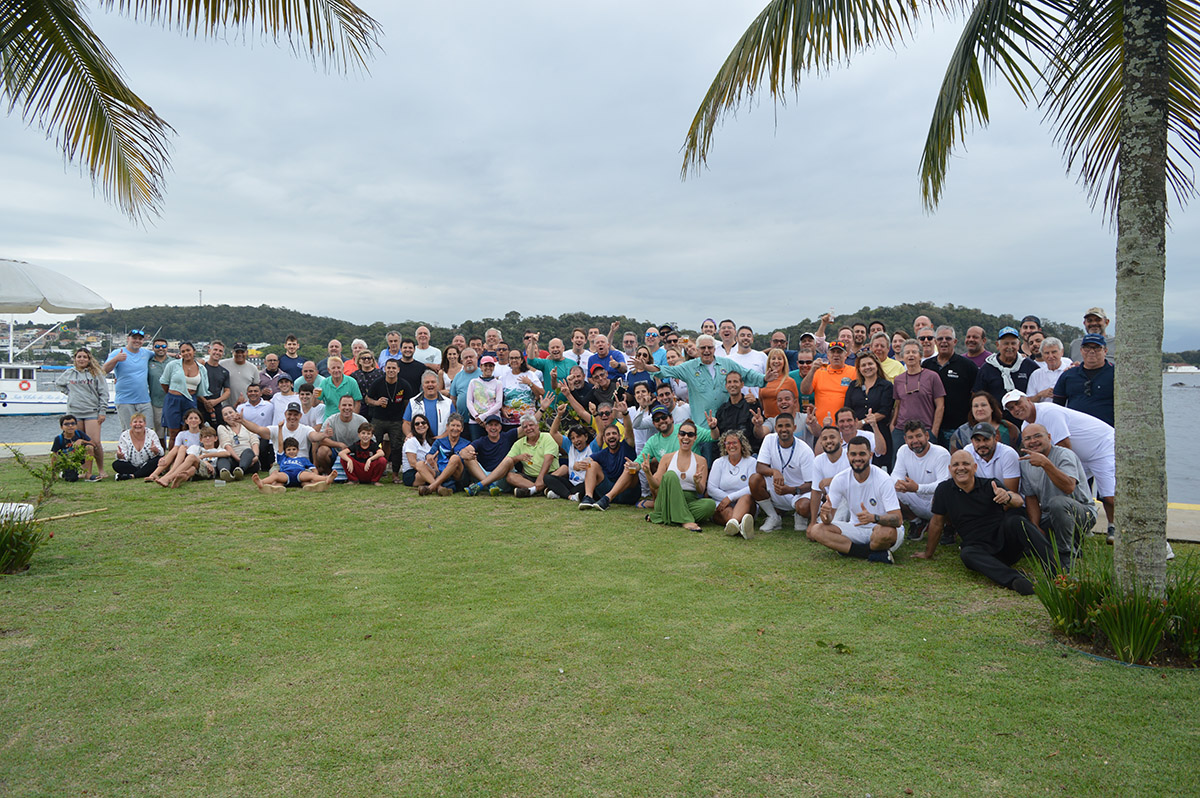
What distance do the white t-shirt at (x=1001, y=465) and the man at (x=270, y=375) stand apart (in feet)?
30.7

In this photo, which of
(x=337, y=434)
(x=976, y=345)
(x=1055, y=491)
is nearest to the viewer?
(x=1055, y=491)

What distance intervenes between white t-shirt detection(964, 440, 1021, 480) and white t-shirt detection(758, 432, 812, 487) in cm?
161

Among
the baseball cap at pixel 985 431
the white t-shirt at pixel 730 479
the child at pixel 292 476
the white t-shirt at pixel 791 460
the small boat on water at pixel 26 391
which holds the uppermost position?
the baseball cap at pixel 985 431

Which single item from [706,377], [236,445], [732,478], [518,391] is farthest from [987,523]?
[236,445]

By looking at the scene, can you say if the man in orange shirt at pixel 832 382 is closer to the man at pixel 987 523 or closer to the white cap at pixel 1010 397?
the white cap at pixel 1010 397

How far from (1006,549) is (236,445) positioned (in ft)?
31.6

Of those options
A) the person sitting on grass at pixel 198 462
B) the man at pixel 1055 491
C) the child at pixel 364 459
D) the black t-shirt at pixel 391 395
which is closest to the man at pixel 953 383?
the man at pixel 1055 491

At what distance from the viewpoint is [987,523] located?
5.43 m

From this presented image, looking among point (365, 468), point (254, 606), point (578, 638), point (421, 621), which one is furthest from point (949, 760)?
point (365, 468)

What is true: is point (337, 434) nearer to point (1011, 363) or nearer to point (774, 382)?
point (774, 382)

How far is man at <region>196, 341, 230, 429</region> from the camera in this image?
1063 centimetres

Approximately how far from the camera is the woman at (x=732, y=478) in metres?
7.20

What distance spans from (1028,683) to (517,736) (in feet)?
8.44

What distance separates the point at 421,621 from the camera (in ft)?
14.4
